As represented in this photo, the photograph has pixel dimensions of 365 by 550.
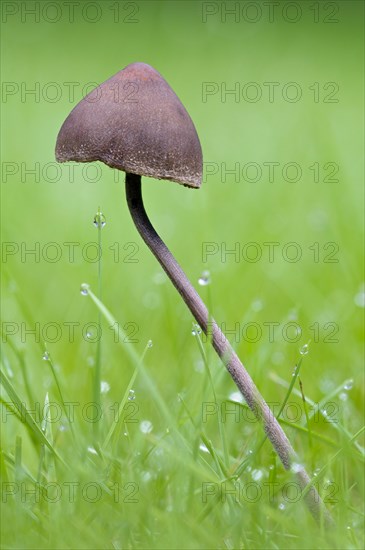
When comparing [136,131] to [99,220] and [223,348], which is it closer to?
[99,220]

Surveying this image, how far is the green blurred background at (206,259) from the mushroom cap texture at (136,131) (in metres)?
0.36

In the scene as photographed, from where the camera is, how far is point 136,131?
1.10 metres

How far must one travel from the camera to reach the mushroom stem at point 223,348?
118 cm

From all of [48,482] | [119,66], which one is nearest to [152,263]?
[48,482]

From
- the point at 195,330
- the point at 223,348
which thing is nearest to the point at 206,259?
the point at 195,330

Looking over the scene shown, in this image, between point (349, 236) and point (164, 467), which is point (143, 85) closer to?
point (164, 467)

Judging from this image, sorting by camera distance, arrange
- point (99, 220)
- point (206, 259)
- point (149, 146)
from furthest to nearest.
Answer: point (206, 259)
point (99, 220)
point (149, 146)

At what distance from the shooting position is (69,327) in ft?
7.73

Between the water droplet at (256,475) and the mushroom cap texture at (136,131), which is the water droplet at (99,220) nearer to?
the mushroom cap texture at (136,131)

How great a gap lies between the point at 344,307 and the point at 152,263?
0.93 m

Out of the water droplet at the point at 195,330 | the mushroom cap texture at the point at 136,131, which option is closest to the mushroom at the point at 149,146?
the mushroom cap texture at the point at 136,131

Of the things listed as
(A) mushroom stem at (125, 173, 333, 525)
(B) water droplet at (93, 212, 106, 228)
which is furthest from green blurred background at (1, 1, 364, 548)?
(B) water droplet at (93, 212, 106, 228)

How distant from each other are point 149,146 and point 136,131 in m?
0.03

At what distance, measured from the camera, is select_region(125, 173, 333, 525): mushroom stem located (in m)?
1.18
